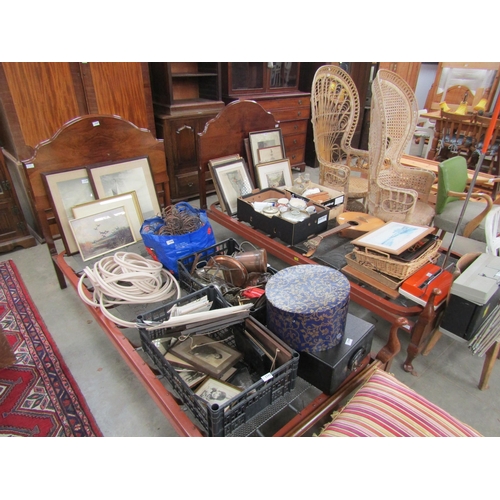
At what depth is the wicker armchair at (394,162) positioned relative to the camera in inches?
95.7

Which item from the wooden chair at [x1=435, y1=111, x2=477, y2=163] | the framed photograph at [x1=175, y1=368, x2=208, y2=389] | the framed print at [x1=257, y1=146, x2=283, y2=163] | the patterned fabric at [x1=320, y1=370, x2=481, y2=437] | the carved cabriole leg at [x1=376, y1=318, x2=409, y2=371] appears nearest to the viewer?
the patterned fabric at [x1=320, y1=370, x2=481, y2=437]

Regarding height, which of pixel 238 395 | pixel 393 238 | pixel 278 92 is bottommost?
pixel 238 395

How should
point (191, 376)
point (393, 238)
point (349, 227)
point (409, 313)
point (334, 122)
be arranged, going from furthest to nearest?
1. point (334, 122)
2. point (349, 227)
3. point (393, 238)
4. point (409, 313)
5. point (191, 376)

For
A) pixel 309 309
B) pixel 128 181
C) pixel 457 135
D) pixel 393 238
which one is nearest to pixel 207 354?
pixel 309 309

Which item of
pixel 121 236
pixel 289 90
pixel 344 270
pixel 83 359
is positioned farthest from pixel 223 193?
pixel 289 90

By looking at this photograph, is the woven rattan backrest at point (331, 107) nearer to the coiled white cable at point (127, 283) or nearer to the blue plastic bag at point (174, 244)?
the blue plastic bag at point (174, 244)

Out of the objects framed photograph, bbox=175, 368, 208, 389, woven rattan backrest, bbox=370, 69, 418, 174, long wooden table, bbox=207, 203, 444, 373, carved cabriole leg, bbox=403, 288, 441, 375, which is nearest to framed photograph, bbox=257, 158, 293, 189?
woven rattan backrest, bbox=370, 69, 418, 174

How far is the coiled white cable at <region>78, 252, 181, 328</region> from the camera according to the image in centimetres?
170

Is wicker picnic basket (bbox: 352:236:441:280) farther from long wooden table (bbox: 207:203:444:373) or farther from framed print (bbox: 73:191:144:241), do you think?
framed print (bbox: 73:191:144:241)

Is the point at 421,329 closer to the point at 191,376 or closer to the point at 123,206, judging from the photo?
the point at 191,376

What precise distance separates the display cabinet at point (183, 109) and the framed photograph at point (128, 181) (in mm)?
923

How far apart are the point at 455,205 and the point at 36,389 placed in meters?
2.94

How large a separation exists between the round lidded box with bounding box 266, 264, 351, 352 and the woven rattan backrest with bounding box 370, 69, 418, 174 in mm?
1900

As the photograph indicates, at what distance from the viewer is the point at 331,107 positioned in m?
3.11
